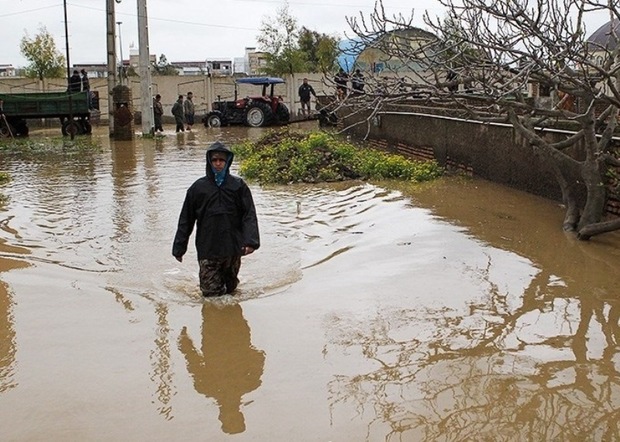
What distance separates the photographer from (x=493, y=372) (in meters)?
4.87

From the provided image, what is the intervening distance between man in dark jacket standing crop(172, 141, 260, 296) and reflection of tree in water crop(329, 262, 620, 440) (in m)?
1.31

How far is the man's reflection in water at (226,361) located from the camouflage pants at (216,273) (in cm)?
28

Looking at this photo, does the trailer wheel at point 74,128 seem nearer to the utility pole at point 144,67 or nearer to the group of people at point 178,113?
the group of people at point 178,113

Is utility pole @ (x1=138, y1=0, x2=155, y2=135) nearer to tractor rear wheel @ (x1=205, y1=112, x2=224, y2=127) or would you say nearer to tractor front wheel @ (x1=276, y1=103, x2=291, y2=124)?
tractor rear wheel @ (x1=205, y1=112, x2=224, y2=127)

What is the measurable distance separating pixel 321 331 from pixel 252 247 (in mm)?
1202

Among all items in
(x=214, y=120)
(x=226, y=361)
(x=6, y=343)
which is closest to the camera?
(x=226, y=361)

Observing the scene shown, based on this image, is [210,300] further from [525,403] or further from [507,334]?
[525,403]

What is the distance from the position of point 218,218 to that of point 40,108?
21.7m

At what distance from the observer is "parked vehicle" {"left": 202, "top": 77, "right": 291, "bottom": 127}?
29781 millimetres

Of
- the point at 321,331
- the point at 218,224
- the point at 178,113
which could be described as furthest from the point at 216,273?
the point at 178,113

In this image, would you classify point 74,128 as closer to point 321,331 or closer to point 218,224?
point 218,224

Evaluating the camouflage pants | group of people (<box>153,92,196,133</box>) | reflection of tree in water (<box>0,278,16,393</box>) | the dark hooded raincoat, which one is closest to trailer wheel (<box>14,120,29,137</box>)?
group of people (<box>153,92,196,133</box>)

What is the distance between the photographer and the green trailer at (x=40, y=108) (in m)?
26.0

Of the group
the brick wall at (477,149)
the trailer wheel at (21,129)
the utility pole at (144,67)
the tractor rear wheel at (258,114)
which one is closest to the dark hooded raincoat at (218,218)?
the brick wall at (477,149)
